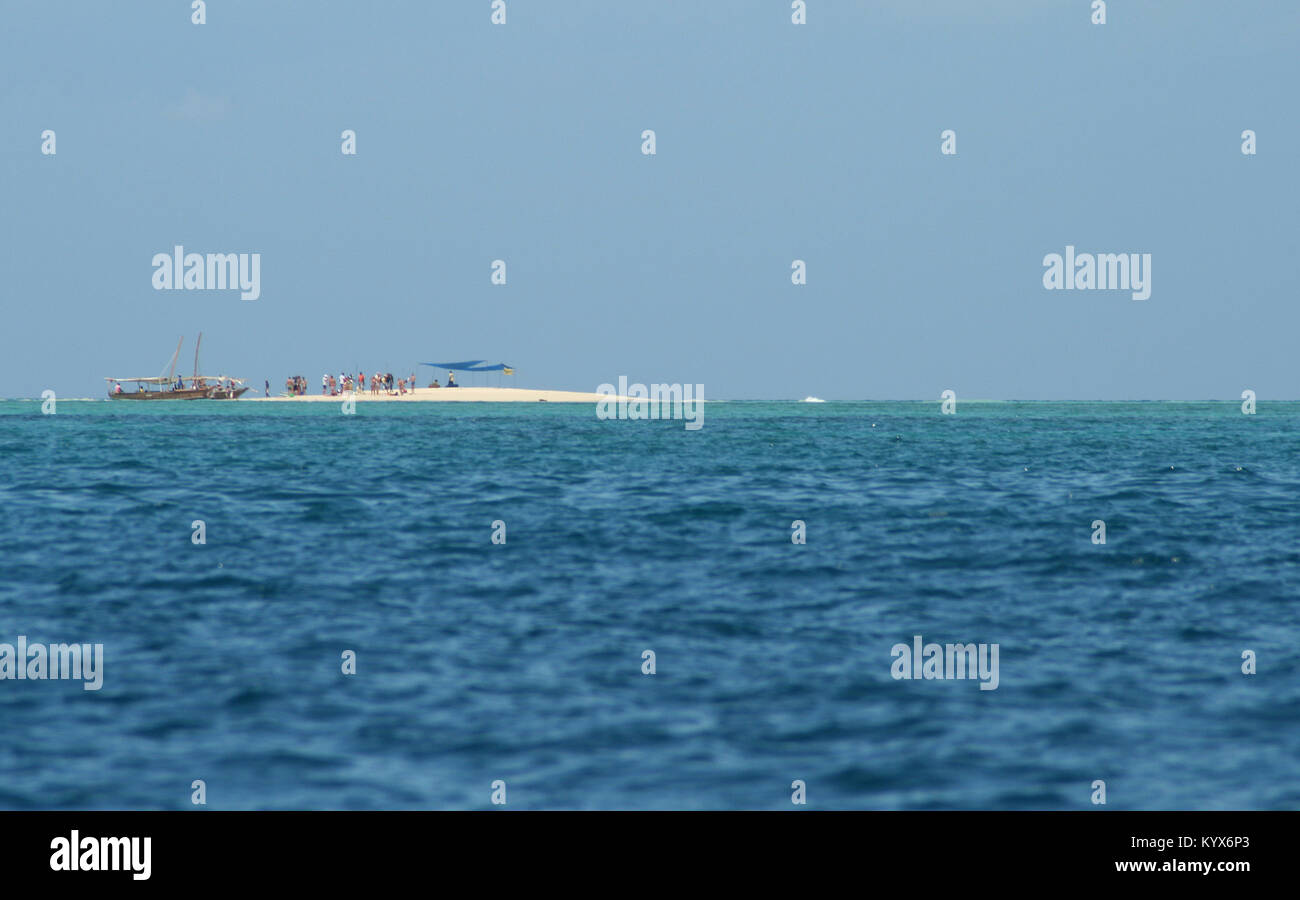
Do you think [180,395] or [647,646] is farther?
[180,395]

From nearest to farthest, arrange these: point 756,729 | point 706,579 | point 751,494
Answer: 1. point 756,729
2. point 706,579
3. point 751,494

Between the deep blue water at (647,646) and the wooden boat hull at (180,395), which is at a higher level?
the wooden boat hull at (180,395)

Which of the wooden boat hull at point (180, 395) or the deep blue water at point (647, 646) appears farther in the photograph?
the wooden boat hull at point (180, 395)

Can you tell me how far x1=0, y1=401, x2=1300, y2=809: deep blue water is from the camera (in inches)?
416

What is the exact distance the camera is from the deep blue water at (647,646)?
10.6 metres

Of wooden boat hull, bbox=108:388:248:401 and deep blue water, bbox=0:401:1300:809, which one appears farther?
wooden boat hull, bbox=108:388:248:401

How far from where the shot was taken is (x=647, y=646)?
605 inches

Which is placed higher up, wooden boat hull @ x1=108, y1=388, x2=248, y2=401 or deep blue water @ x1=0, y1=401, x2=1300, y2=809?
wooden boat hull @ x1=108, y1=388, x2=248, y2=401
